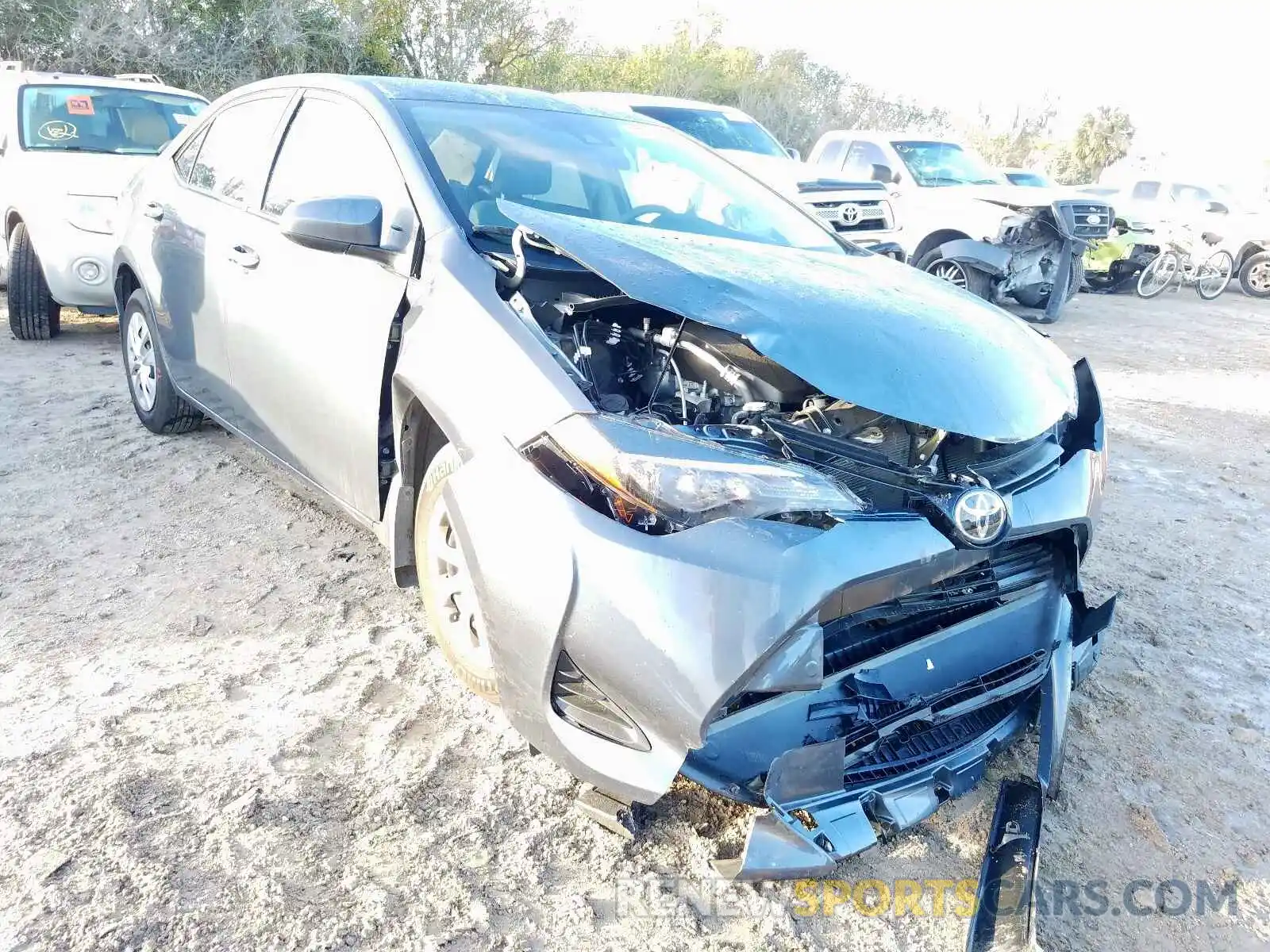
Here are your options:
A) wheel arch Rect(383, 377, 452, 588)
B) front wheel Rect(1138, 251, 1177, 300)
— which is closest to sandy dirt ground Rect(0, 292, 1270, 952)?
wheel arch Rect(383, 377, 452, 588)

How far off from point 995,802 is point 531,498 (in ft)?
4.52

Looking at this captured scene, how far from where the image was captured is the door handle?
3.27 m

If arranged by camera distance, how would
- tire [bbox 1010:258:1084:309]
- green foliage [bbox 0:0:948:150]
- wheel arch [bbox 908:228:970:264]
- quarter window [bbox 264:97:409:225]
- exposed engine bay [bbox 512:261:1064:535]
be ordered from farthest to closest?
green foliage [bbox 0:0:948:150] → tire [bbox 1010:258:1084:309] → wheel arch [bbox 908:228:970:264] → quarter window [bbox 264:97:409:225] → exposed engine bay [bbox 512:261:1064:535]

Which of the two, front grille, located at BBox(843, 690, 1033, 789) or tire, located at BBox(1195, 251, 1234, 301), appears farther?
tire, located at BBox(1195, 251, 1234, 301)

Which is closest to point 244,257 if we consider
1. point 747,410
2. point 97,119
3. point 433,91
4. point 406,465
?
point 433,91

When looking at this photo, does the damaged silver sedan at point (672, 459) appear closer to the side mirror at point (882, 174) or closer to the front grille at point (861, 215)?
the front grille at point (861, 215)

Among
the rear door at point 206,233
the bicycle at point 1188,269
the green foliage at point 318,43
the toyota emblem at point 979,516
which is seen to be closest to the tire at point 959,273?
the bicycle at point 1188,269

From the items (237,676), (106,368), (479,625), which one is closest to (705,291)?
(479,625)

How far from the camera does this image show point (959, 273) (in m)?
9.58

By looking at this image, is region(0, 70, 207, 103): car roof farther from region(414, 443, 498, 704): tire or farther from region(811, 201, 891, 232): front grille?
region(414, 443, 498, 704): tire

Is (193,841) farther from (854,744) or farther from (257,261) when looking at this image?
(257,261)

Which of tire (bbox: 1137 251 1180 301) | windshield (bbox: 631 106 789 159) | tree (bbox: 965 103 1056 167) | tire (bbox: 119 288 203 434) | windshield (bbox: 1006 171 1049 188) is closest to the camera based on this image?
tire (bbox: 119 288 203 434)

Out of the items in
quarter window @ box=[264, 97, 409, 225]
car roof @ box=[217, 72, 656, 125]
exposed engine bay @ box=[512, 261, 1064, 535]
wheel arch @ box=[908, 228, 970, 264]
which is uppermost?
car roof @ box=[217, 72, 656, 125]

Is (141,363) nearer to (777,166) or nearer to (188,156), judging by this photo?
(188,156)
